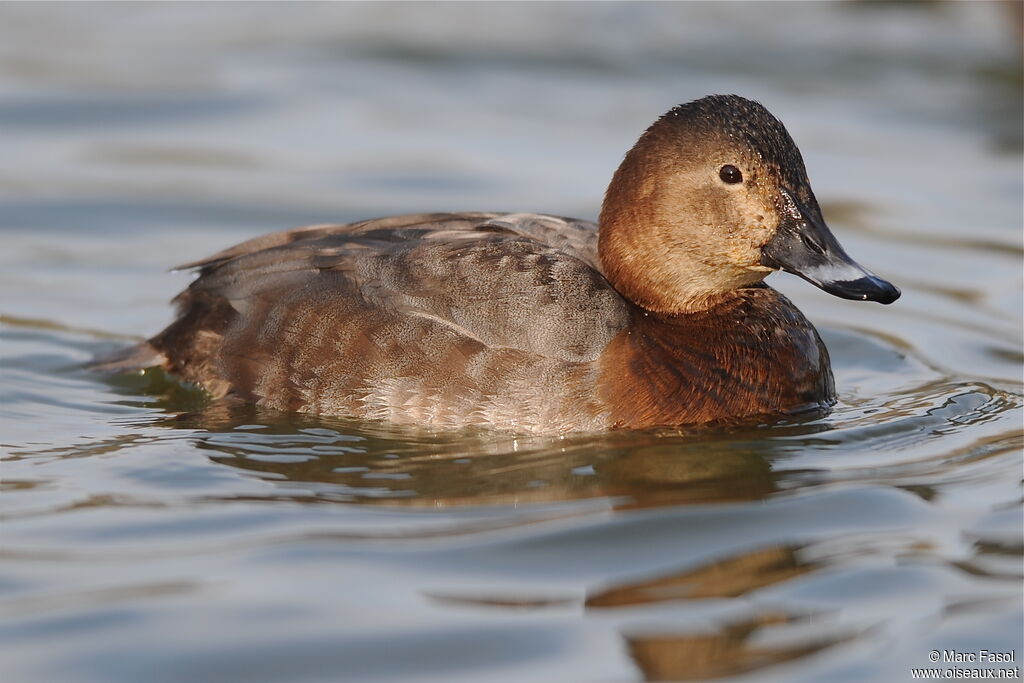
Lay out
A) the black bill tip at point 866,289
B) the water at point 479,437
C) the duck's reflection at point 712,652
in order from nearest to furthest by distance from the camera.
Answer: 1. the duck's reflection at point 712,652
2. the water at point 479,437
3. the black bill tip at point 866,289

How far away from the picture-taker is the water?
13.9 feet

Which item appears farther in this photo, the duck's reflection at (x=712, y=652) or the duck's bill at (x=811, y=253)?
the duck's bill at (x=811, y=253)

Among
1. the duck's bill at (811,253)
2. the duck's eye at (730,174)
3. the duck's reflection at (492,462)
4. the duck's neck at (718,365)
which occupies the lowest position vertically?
the duck's reflection at (492,462)

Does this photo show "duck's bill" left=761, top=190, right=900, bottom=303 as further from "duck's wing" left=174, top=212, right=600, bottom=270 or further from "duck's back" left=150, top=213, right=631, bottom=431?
"duck's wing" left=174, top=212, right=600, bottom=270

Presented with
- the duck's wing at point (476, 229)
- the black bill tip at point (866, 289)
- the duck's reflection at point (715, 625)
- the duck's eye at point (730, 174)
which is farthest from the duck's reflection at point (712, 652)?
the duck's wing at point (476, 229)

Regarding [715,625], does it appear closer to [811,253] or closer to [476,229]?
[811,253]

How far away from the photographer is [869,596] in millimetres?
4438

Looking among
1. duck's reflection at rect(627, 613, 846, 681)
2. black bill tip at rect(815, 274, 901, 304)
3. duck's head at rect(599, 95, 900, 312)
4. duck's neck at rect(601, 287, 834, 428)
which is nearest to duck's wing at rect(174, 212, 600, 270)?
duck's head at rect(599, 95, 900, 312)

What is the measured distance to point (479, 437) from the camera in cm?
575

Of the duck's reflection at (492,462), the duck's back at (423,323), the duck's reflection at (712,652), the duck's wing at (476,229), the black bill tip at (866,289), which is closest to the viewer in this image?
the duck's reflection at (712,652)

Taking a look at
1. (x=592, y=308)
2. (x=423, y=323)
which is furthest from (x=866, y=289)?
(x=423, y=323)

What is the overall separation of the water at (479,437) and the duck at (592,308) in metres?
0.15

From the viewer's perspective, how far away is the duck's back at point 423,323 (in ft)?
18.7

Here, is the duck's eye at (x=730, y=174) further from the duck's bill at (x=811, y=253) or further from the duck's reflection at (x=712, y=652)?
the duck's reflection at (x=712, y=652)
